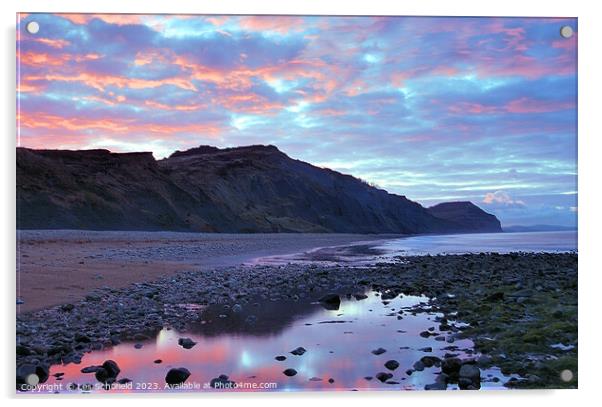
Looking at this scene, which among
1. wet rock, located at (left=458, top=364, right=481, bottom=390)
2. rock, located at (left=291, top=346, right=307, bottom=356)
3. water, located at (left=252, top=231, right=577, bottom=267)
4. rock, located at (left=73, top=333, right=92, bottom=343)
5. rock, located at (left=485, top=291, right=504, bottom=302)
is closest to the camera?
wet rock, located at (left=458, top=364, right=481, bottom=390)

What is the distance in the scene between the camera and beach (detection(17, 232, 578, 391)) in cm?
644

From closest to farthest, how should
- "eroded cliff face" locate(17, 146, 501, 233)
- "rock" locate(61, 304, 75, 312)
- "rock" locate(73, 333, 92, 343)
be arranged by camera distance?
1. "rock" locate(73, 333, 92, 343)
2. "rock" locate(61, 304, 75, 312)
3. "eroded cliff face" locate(17, 146, 501, 233)

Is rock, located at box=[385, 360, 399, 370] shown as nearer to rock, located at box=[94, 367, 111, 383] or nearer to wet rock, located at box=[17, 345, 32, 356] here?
rock, located at box=[94, 367, 111, 383]

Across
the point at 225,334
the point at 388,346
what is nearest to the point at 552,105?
the point at 388,346

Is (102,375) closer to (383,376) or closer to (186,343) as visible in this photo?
(186,343)

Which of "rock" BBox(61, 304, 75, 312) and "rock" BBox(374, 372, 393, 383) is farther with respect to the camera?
"rock" BBox(61, 304, 75, 312)

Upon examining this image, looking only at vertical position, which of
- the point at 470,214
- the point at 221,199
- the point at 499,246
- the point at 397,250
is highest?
the point at 221,199

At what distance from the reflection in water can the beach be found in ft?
0.06

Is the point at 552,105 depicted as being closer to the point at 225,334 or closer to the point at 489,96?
the point at 489,96

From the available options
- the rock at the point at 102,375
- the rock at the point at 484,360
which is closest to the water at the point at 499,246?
the rock at the point at 484,360

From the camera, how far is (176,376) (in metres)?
6.27

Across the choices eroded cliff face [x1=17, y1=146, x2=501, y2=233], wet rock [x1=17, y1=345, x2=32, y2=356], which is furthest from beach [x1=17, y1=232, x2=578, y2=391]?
eroded cliff face [x1=17, y1=146, x2=501, y2=233]

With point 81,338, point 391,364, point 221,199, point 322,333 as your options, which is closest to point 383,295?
point 322,333

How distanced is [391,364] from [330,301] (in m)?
4.24
